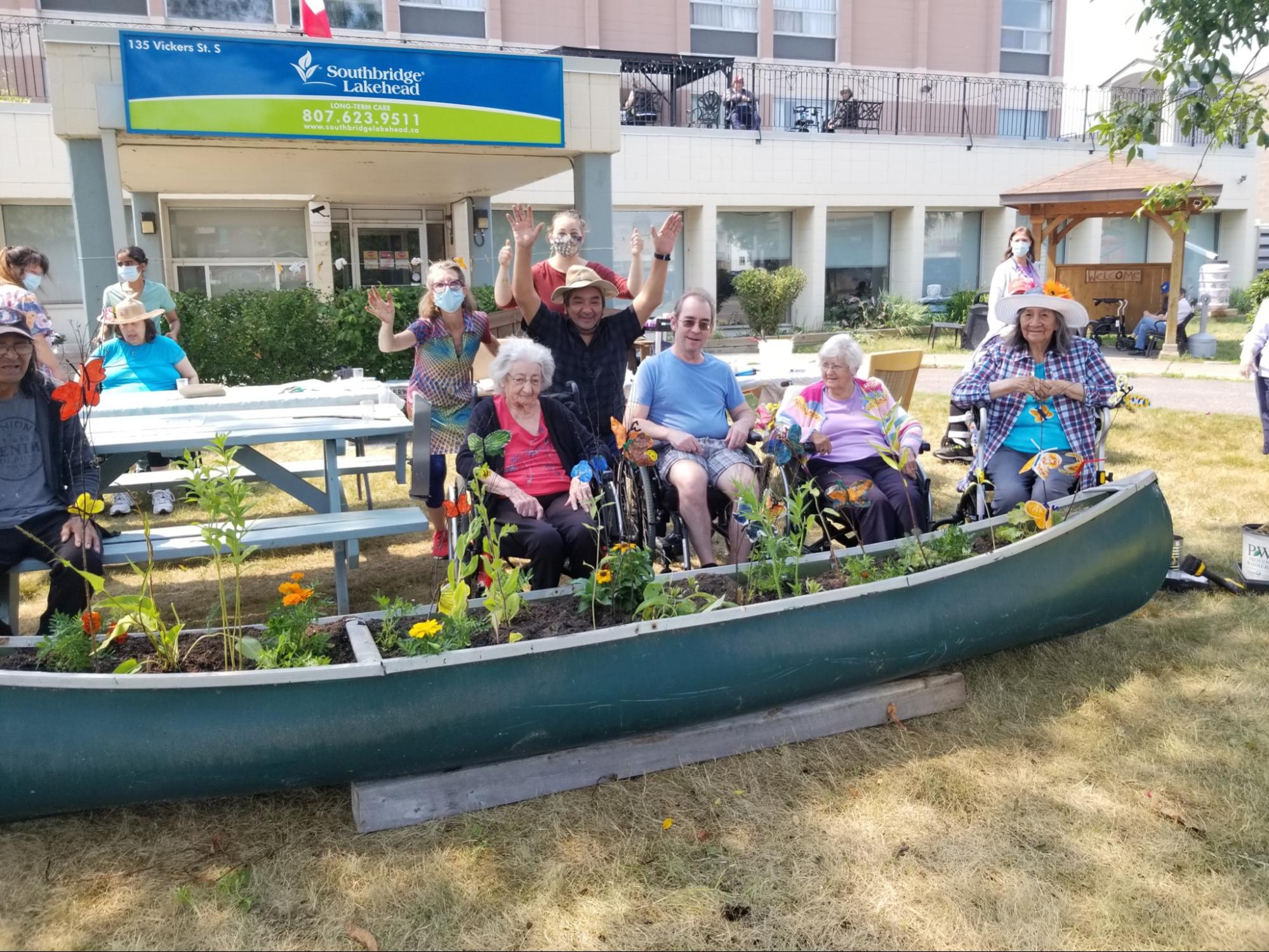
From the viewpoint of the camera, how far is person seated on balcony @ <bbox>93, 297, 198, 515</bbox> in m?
6.21

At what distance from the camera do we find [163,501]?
636 cm

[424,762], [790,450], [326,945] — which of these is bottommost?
[326,945]

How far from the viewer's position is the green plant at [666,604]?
3161mm

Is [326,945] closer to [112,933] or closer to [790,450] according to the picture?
[112,933]

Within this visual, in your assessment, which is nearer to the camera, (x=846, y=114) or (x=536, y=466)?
(x=536, y=466)

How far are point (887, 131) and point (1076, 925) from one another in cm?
2117

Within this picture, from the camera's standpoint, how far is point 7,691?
8.32 feet

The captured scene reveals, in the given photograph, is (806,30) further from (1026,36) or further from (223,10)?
(223,10)

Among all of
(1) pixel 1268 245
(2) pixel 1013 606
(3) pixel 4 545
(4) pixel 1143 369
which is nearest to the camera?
(2) pixel 1013 606

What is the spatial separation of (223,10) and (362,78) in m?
12.2

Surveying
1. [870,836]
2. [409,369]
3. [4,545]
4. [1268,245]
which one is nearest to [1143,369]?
[409,369]

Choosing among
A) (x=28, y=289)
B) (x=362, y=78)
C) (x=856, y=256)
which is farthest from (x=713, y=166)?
(x=28, y=289)

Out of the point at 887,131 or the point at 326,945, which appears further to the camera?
the point at 887,131

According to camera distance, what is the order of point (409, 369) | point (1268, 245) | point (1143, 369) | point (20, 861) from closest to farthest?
point (20, 861), point (409, 369), point (1143, 369), point (1268, 245)
